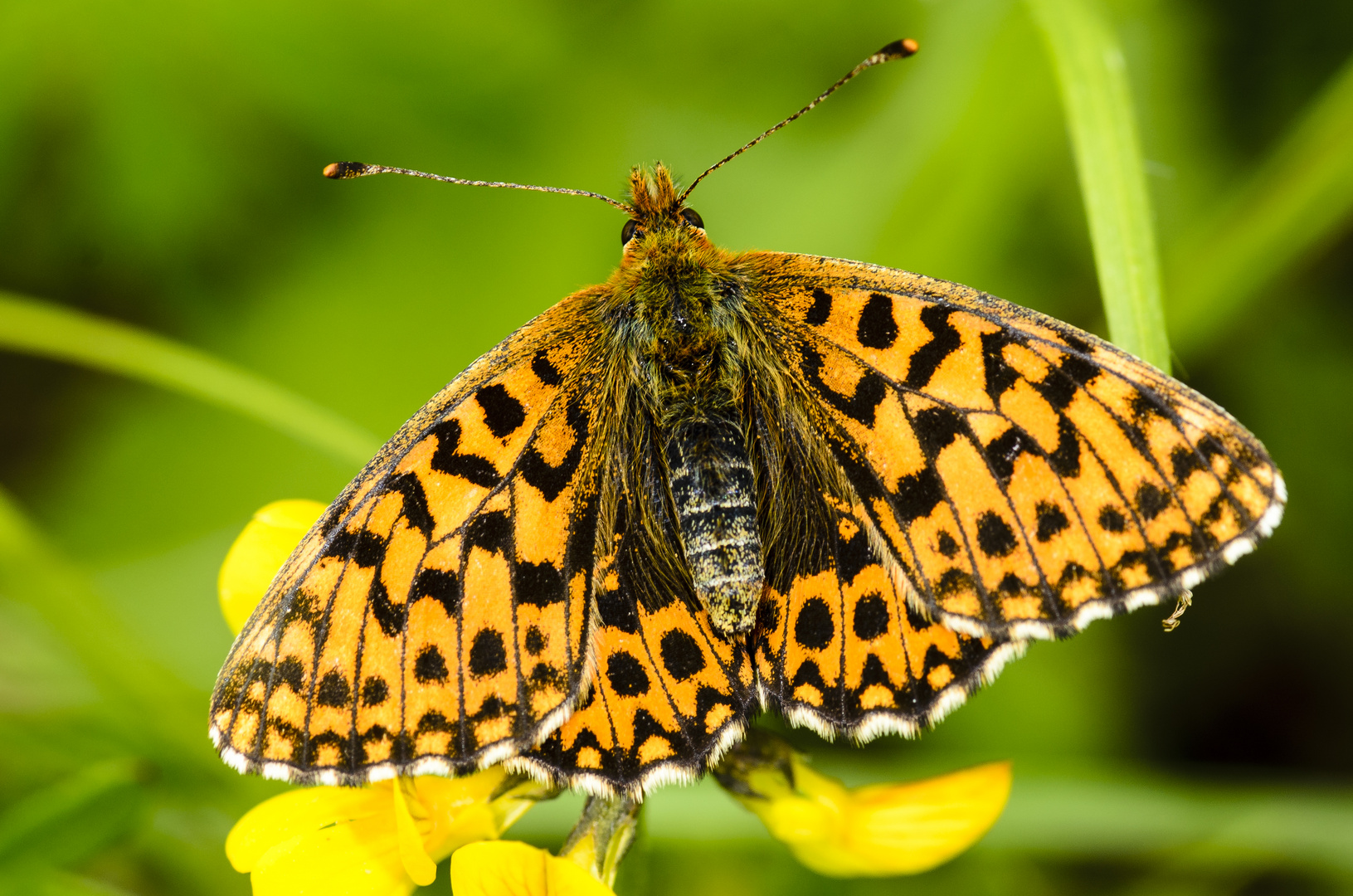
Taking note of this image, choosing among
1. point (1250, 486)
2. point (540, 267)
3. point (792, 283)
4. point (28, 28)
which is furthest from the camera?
point (540, 267)

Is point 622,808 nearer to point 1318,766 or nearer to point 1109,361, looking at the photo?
point 1109,361

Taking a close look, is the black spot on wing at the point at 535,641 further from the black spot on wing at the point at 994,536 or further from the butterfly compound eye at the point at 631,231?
the butterfly compound eye at the point at 631,231

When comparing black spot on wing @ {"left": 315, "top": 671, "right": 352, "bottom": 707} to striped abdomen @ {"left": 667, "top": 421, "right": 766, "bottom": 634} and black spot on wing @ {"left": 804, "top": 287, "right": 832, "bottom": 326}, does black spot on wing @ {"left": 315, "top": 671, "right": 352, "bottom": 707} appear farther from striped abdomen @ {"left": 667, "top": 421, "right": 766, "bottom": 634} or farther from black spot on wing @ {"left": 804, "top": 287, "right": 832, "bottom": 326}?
black spot on wing @ {"left": 804, "top": 287, "right": 832, "bottom": 326}

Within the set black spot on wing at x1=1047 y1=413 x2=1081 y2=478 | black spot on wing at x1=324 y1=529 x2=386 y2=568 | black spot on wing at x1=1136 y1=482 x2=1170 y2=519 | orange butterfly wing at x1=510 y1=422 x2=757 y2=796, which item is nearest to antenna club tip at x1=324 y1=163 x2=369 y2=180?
black spot on wing at x1=324 y1=529 x2=386 y2=568

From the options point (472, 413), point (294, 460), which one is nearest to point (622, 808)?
point (472, 413)

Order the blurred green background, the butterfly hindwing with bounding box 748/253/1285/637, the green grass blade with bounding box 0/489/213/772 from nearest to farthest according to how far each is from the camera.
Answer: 1. the butterfly hindwing with bounding box 748/253/1285/637
2. the green grass blade with bounding box 0/489/213/772
3. the blurred green background
